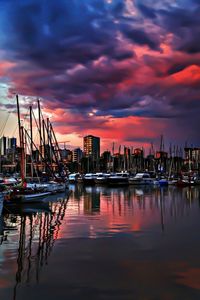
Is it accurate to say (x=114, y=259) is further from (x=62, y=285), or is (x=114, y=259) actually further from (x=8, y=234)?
(x=8, y=234)

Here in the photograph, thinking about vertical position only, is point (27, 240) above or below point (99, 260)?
above

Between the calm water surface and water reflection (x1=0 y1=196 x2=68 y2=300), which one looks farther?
water reflection (x1=0 y1=196 x2=68 y2=300)

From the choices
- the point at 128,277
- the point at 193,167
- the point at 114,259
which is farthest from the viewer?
the point at 193,167

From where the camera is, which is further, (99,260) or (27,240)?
(27,240)

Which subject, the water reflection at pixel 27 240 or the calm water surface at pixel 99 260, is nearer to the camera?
the calm water surface at pixel 99 260

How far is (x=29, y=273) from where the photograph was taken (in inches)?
617

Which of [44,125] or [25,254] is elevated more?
[44,125]

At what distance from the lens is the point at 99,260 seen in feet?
59.1

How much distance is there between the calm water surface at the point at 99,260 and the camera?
13.6 m

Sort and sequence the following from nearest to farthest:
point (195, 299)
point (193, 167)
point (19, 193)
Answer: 1. point (195, 299)
2. point (19, 193)
3. point (193, 167)

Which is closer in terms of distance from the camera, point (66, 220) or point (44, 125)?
point (66, 220)

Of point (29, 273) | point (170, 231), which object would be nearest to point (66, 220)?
point (170, 231)

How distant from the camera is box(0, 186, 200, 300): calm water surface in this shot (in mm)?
13567

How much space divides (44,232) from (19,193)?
1683 centimetres
